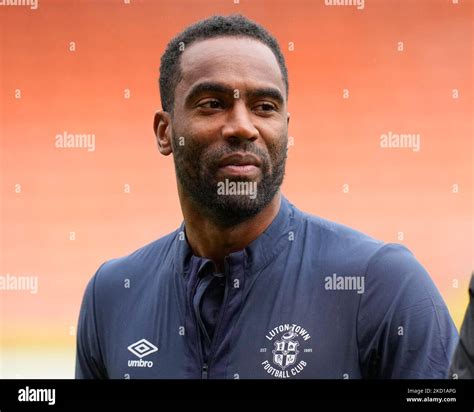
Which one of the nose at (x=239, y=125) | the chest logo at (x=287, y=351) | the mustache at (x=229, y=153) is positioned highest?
the nose at (x=239, y=125)

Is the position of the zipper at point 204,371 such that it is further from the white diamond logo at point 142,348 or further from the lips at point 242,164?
the lips at point 242,164

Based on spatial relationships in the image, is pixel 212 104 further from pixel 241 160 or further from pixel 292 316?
pixel 292 316

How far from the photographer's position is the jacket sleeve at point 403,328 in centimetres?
204

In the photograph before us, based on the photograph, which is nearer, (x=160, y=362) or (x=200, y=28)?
(x=160, y=362)

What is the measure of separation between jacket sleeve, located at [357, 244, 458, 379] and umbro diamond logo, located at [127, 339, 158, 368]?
1.75 ft

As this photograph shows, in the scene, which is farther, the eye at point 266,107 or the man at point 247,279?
the eye at point 266,107

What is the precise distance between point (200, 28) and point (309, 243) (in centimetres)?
67

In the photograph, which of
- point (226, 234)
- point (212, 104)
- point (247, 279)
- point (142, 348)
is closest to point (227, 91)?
point (212, 104)

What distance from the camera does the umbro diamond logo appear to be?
2.21 meters

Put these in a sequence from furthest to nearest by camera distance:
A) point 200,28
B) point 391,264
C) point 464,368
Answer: point 200,28, point 391,264, point 464,368
